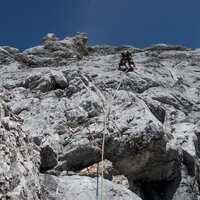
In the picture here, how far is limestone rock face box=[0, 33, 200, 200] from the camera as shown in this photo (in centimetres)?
1047

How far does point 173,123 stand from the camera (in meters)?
17.2

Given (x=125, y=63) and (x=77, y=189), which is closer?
(x=77, y=189)

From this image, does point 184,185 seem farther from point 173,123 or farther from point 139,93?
point 139,93

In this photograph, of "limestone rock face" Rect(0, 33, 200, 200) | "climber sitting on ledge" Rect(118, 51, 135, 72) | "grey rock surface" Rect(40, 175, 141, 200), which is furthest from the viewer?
"climber sitting on ledge" Rect(118, 51, 135, 72)

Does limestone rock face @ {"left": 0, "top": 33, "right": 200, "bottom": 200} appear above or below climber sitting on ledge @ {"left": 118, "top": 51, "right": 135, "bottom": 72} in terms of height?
below

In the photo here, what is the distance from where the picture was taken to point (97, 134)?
44.0 ft

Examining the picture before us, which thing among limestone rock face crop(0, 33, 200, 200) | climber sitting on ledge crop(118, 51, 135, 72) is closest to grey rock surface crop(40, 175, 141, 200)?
limestone rock face crop(0, 33, 200, 200)

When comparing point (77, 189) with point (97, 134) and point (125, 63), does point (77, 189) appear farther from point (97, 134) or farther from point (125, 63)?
point (125, 63)

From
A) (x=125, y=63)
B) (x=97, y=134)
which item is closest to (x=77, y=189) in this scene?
(x=97, y=134)

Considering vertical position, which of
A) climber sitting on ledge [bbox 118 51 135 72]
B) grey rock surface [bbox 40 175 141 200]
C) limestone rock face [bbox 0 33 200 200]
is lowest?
grey rock surface [bbox 40 175 141 200]

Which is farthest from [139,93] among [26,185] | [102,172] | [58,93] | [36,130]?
[26,185]

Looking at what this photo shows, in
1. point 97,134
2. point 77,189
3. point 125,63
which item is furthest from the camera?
point 125,63

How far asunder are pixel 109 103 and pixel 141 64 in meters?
8.54

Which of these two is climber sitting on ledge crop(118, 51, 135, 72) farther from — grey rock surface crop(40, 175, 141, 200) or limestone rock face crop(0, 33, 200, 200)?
grey rock surface crop(40, 175, 141, 200)
